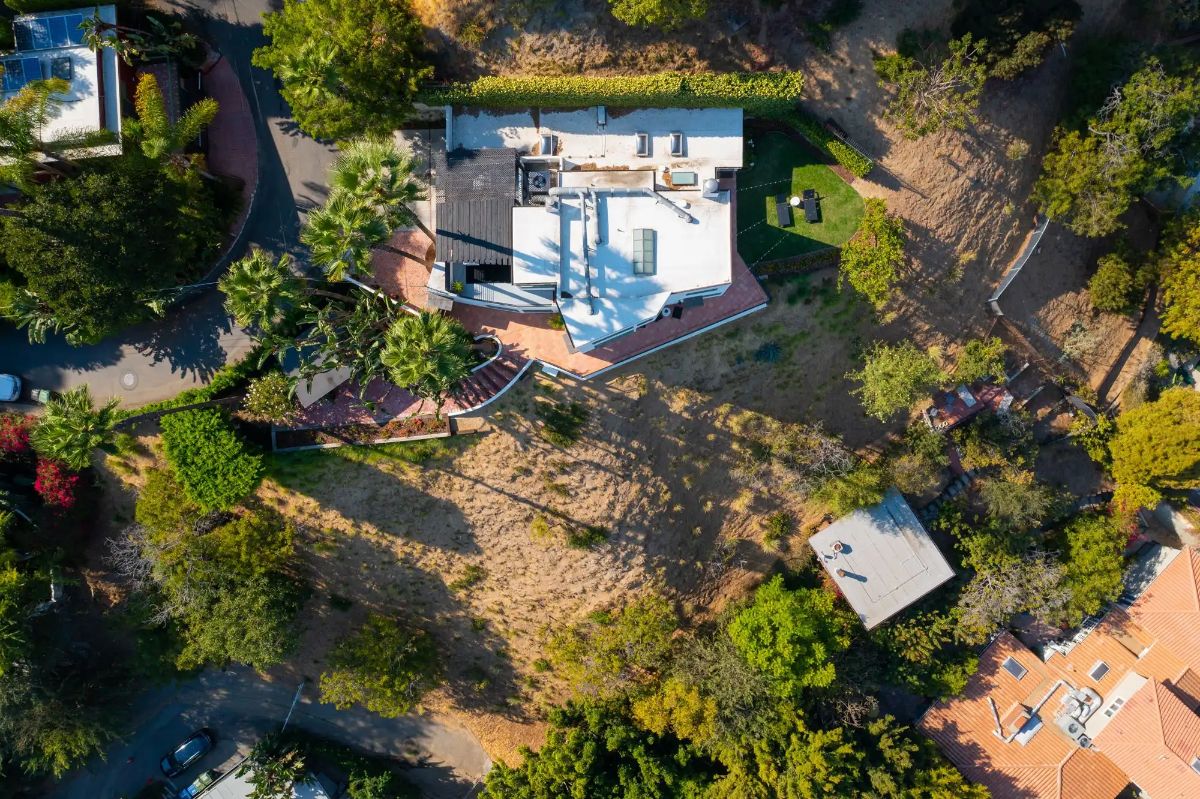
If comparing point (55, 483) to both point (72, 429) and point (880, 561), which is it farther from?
point (880, 561)

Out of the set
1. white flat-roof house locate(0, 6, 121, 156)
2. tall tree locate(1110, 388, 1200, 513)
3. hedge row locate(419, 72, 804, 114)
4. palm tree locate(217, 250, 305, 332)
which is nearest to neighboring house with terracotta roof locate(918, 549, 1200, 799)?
tall tree locate(1110, 388, 1200, 513)

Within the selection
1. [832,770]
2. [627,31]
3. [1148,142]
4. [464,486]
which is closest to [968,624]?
[832,770]

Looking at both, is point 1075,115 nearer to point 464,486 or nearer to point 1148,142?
point 1148,142

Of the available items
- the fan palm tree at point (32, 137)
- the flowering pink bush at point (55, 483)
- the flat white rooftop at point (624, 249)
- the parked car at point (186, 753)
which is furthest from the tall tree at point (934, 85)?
the parked car at point (186, 753)

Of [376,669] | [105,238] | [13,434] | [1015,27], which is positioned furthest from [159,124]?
[1015,27]

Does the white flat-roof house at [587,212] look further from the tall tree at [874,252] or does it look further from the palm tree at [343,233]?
the tall tree at [874,252]
